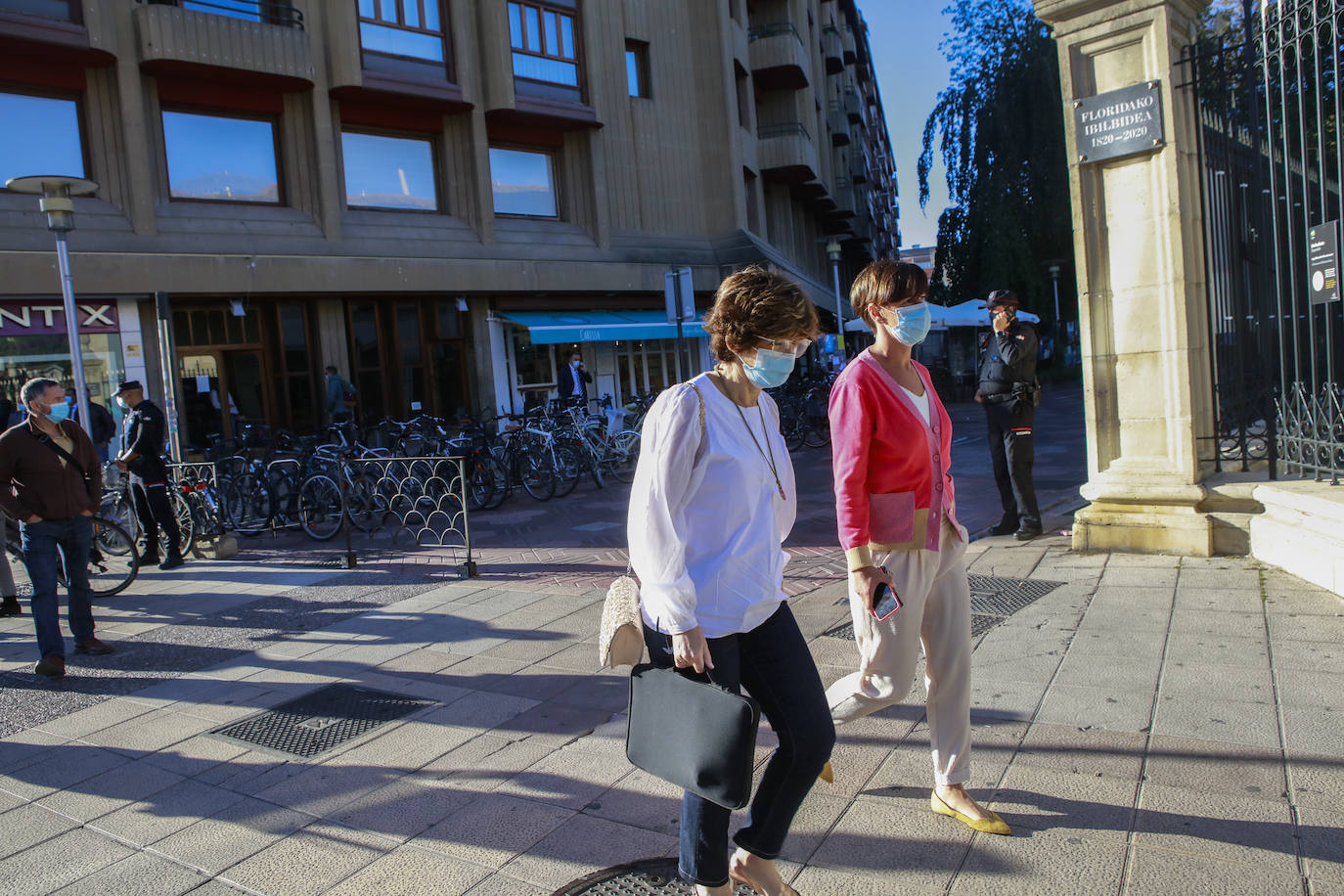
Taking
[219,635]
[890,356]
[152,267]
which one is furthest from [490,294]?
[890,356]

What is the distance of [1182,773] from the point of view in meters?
3.25

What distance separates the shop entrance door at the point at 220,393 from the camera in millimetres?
16578

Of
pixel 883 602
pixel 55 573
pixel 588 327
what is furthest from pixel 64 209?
pixel 588 327

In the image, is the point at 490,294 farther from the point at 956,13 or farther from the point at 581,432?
the point at 956,13

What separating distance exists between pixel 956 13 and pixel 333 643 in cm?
2984

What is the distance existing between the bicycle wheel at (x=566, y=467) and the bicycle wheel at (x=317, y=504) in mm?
2828

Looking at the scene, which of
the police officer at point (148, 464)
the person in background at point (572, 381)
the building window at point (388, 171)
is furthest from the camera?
the building window at point (388, 171)

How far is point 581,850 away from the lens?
309 cm

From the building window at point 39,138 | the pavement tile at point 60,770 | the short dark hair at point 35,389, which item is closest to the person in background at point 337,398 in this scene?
the building window at point 39,138

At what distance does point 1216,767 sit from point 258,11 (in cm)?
1909

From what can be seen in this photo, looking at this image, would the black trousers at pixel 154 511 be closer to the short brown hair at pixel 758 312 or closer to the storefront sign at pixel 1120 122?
the short brown hair at pixel 758 312

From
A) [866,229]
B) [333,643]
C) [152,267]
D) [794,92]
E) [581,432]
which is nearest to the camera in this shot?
[333,643]

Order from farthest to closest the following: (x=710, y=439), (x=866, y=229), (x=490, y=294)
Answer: (x=866, y=229), (x=490, y=294), (x=710, y=439)

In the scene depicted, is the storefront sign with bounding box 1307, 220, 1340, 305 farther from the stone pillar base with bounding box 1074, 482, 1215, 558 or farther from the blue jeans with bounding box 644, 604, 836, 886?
the blue jeans with bounding box 644, 604, 836, 886
